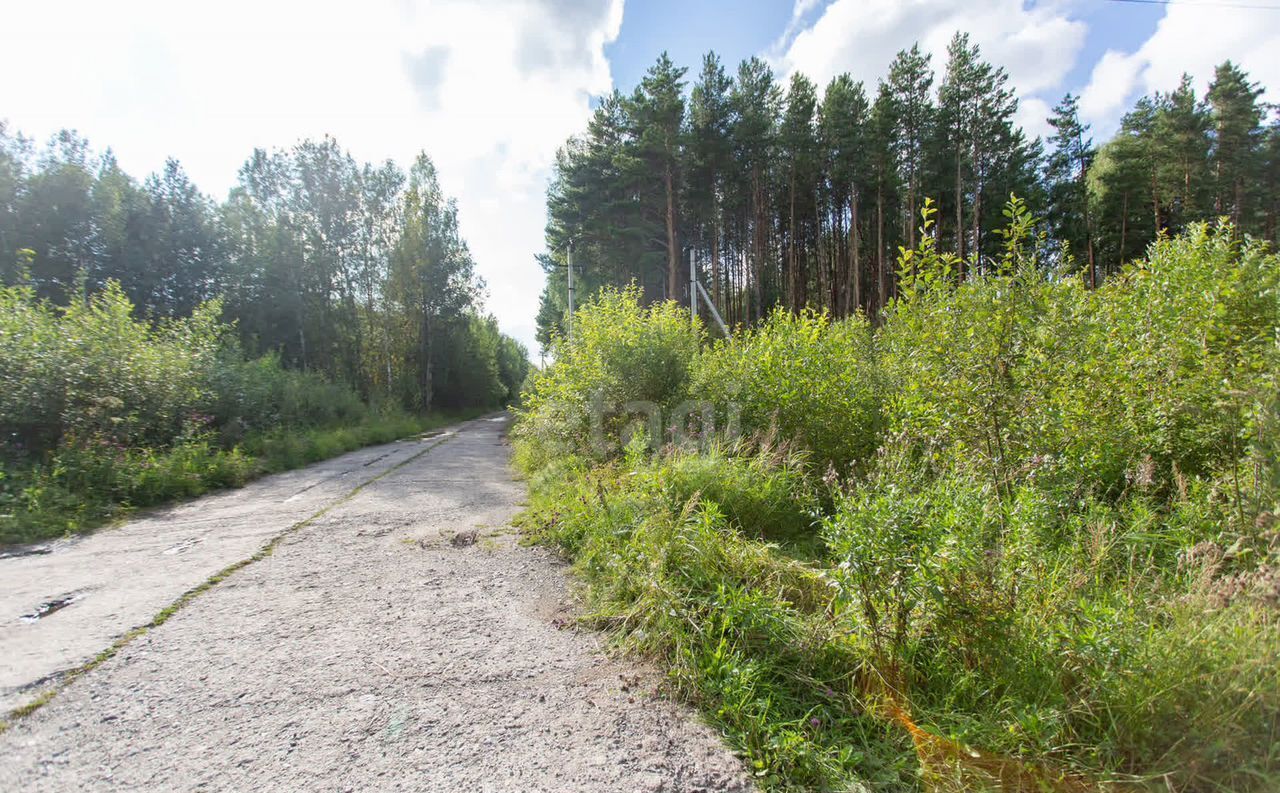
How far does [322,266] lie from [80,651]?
96.5 ft

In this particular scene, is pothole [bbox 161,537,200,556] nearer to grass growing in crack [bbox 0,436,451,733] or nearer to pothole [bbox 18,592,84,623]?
grass growing in crack [bbox 0,436,451,733]

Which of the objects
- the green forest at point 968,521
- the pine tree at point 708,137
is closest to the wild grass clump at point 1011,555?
the green forest at point 968,521

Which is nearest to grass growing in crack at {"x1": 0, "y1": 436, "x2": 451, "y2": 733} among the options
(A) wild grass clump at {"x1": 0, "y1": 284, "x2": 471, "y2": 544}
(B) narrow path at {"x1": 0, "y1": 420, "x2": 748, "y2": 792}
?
(B) narrow path at {"x1": 0, "y1": 420, "x2": 748, "y2": 792}

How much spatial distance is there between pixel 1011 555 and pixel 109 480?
34.4 ft

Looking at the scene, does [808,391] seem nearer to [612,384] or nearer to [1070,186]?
[612,384]

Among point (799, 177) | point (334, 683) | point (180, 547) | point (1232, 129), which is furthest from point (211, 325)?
point (1232, 129)

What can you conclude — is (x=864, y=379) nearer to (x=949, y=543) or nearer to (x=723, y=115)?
(x=949, y=543)

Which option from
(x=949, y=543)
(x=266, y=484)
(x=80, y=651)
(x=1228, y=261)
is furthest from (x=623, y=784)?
(x=266, y=484)

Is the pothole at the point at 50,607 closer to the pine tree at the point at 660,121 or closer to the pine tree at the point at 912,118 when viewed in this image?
the pine tree at the point at 660,121

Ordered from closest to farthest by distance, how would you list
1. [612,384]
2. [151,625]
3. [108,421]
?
[151,625], [612,384], [108,421]

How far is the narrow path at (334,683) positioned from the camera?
1948 millimetres

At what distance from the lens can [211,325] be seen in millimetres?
12961

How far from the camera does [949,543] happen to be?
2.23 meters

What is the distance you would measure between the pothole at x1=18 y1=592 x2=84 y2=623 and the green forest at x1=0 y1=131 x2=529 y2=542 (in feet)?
10.1
